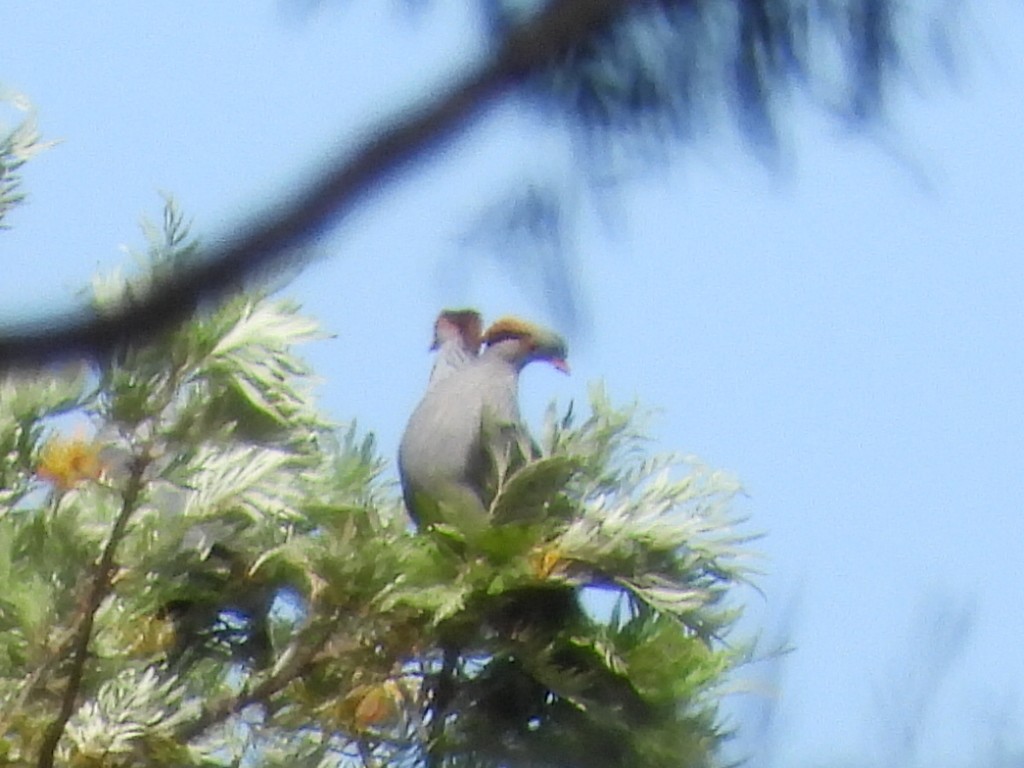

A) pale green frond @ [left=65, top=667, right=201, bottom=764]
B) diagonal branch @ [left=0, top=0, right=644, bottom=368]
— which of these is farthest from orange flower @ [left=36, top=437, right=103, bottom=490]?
diagonal branch @ [left=0, top=0, right=644, bottom=368]

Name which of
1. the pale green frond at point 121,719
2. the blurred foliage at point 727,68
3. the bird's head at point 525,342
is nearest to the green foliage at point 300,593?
the pale green frond at point 121,719

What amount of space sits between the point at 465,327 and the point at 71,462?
36cm

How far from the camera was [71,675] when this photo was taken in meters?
0.88

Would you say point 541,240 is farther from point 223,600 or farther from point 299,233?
point 223,600

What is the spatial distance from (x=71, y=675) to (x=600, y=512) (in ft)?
1.01

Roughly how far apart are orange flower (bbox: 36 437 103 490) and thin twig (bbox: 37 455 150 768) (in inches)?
1.9

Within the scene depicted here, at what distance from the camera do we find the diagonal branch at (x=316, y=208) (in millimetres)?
424

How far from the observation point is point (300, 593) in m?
0.98

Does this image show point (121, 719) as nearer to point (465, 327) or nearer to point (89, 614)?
point (89, 614)

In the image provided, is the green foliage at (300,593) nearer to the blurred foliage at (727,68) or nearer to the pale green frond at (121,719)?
the pale green frond at (121,719)

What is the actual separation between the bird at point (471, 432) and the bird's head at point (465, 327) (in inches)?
0.7

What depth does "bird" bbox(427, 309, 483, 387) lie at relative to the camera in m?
1.20

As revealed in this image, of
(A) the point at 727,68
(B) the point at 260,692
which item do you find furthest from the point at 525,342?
(A) the point at 727,68

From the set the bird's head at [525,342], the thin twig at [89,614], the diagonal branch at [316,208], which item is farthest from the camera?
the bird's head at [525,342]
